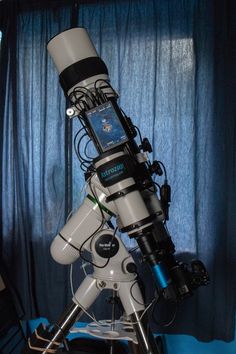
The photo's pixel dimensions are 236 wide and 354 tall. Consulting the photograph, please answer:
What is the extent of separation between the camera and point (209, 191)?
186cm

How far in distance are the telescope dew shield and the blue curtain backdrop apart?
737mm

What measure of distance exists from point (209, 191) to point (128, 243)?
1.76 ft

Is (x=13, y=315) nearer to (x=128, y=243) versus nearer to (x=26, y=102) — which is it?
(x=128, y=243)

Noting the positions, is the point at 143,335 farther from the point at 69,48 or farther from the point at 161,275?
the point at 69,48

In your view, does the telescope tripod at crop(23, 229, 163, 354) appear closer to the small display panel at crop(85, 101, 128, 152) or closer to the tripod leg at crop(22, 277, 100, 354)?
the tripod leg at crop(22, 277, 100, 354)

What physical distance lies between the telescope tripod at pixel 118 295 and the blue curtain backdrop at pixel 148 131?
2.35 feet

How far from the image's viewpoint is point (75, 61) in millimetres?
1166

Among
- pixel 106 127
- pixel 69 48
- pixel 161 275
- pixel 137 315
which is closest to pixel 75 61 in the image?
pixel 69 48

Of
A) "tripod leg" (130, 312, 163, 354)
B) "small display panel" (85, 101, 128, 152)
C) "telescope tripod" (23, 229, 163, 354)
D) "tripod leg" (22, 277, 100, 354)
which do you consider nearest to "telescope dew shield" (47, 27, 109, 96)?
"small display panel" (85, 101, 128, 152)

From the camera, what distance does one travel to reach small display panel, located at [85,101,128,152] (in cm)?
110

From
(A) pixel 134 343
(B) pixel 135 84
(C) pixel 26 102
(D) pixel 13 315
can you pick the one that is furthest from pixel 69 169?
(A) pixel 134 343

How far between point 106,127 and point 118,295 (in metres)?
0.63

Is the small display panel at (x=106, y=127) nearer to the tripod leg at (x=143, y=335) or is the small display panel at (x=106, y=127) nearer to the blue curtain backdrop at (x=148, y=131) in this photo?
the tripod leg at (x=143, y=335)

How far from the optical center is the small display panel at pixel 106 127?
110 centimetres
